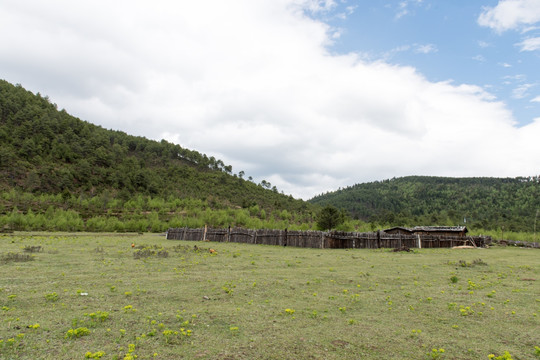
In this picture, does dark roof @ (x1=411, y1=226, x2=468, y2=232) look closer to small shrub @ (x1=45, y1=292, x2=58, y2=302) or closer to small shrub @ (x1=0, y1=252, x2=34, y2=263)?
small shrub @ (x1=0, y1=252, x2=34, y2=263)

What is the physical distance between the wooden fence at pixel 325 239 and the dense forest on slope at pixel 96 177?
2182cm

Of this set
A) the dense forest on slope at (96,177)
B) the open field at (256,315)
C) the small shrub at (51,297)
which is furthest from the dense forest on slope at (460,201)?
the small shrub at (51,297)

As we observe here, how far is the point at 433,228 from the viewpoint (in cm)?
4069

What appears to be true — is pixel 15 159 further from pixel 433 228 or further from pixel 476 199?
pixel 476 199

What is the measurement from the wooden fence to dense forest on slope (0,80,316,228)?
21815 millimetres

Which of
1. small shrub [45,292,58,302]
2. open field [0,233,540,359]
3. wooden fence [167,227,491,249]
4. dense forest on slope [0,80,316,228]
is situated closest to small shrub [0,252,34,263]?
open field [0,233,540,359]

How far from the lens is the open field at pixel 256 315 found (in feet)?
16.7

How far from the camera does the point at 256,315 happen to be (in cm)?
691

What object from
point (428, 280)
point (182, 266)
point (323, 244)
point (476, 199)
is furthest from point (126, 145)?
point (476, 199)

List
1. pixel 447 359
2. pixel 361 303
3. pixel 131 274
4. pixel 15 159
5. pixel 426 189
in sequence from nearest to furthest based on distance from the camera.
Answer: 1. pixel 447 359
2. pixel 361 303
3. pixel 131 274
4. pixel 15 159
5. pixel 426 189

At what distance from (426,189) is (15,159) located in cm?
19005

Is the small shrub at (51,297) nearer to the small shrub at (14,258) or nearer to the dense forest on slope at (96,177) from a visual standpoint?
the small shrub at (14,258)

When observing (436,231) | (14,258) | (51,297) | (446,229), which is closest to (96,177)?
(14,258)

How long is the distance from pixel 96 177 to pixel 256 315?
271 feet
